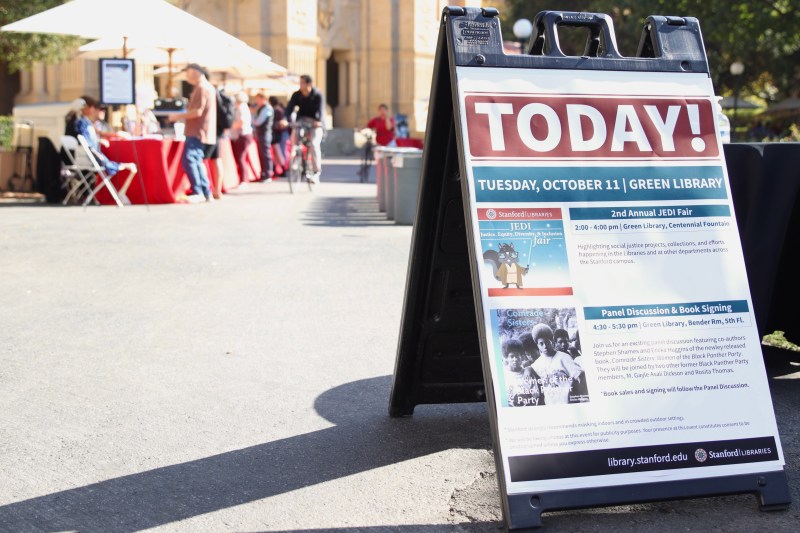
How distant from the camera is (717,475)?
3746 millimetres

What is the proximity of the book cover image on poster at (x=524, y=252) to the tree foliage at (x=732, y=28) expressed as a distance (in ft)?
65.0

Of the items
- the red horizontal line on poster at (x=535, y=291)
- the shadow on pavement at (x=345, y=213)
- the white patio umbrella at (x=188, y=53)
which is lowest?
the shadow on pavement at (x=345, y=213)

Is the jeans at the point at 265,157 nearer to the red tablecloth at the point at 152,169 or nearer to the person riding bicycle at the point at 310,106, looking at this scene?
the person riding bicycle at the point at 310,106

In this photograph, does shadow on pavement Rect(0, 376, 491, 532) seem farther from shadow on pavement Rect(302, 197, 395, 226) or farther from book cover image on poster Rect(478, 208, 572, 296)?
shadow on pavement Rect(302, 197, 395, 226)

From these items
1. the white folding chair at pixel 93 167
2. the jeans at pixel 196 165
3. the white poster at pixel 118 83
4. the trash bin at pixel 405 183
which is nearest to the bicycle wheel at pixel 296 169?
the jeans at pixel 196 165

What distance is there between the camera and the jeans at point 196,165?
1638cm

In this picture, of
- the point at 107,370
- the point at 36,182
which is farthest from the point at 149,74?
the point at 107,370

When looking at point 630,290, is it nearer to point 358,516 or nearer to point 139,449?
point 358,516

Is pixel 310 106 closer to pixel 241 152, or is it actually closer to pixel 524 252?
pixel 241 152

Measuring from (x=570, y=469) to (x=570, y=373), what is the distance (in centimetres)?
31

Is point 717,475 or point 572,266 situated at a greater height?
point 572,266

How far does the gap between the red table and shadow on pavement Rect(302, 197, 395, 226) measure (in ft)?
6.84

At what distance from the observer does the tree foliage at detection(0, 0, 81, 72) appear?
24.0 meters

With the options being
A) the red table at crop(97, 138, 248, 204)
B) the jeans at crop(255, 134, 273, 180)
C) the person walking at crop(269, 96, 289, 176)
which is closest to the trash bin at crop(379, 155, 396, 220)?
the red table at crop(97, 138, 248, 204)
